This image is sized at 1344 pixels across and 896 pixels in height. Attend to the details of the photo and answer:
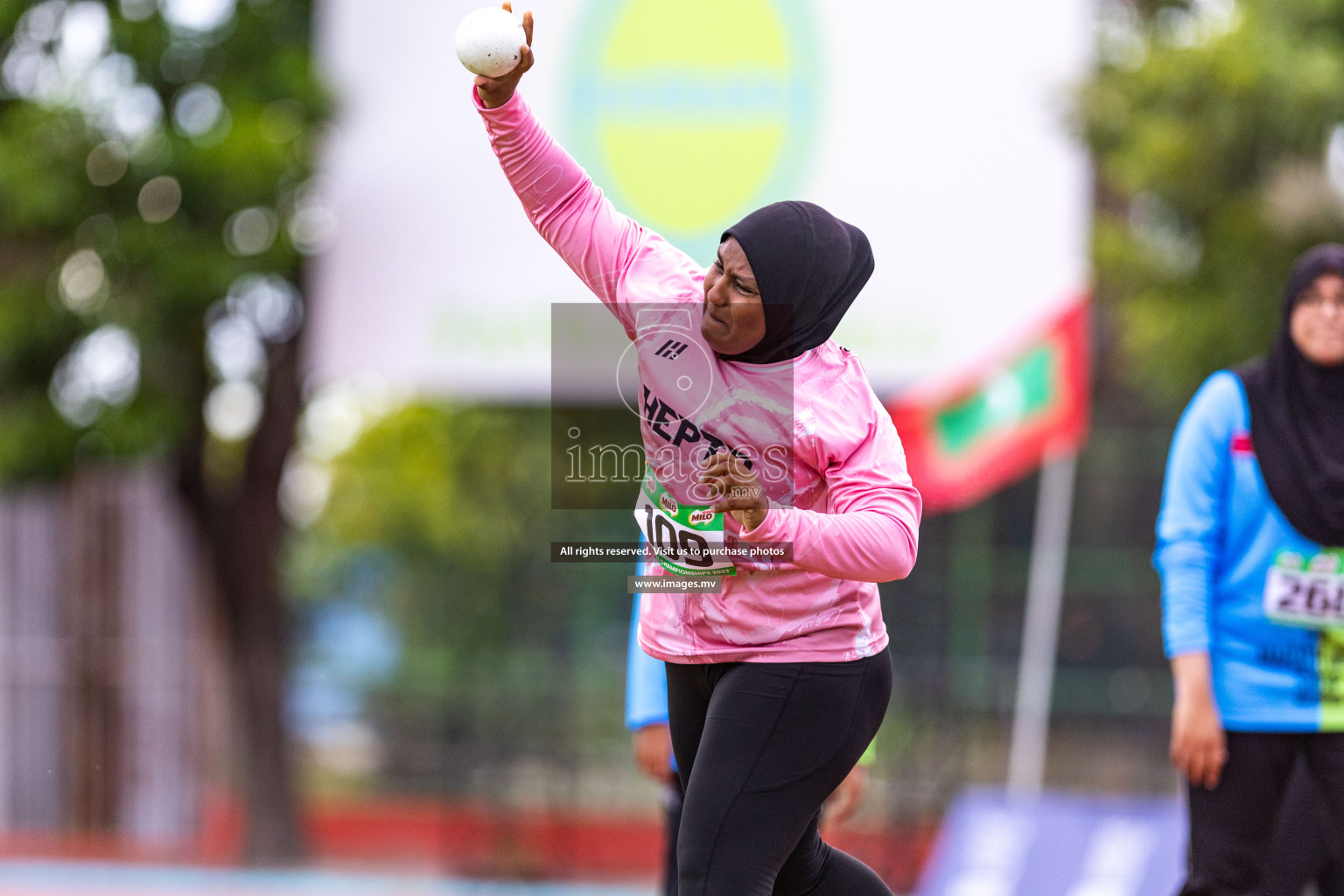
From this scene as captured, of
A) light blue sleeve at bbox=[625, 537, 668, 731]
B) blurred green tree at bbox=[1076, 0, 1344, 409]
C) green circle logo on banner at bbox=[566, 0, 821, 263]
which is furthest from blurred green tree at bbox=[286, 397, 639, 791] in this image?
light blue sleeve at bbox=[625, 537, 668, 731]

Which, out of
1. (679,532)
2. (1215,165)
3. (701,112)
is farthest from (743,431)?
(701,112)

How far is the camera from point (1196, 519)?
3.23 meters

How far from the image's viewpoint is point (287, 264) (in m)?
8.67

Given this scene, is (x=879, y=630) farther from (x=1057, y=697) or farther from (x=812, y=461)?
(x=1057, y=697)

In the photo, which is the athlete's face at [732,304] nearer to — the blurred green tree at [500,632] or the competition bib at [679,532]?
the competition bib at [679,532]

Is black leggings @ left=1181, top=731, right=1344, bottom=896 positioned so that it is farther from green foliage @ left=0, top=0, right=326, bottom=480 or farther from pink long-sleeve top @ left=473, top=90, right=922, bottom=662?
green foliage @ left=0, top=0, right=326, bottom=480

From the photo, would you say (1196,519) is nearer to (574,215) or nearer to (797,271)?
(797,271)

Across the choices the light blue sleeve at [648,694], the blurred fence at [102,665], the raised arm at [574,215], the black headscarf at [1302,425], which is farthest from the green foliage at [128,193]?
the black headscarf at [1302,425]

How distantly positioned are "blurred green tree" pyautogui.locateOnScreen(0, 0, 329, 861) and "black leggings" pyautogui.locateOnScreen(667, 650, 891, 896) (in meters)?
6.50

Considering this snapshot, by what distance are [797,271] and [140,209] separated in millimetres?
6911

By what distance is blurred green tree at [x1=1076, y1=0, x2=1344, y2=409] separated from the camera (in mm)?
6289

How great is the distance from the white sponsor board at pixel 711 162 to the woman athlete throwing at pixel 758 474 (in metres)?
5.96

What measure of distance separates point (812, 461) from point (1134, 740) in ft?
26.1

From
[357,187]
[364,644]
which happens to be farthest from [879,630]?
[364,644]
